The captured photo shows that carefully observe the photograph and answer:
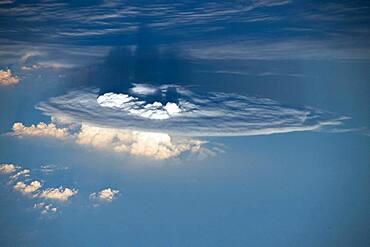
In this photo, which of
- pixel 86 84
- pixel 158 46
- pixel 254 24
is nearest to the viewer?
pixel 86 84

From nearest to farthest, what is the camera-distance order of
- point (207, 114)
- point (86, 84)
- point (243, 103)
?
point (207, 114), point (243, 103), point (86, 84)

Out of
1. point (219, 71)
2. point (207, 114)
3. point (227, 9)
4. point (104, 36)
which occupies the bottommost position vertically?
point (207, 114)

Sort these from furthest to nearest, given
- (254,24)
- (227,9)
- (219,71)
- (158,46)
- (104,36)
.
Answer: (227,9) < (254,24) < (104,36) < (158,46) < (219,71)

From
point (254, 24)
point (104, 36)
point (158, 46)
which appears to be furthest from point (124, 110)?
point (254, 24)

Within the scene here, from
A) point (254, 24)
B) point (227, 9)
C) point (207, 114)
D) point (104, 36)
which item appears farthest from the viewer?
point (227, 9)

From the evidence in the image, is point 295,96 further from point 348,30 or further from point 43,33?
point 43,33

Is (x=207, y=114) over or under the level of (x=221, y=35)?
under

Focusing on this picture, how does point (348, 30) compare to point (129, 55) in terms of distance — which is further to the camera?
point (348, 30)

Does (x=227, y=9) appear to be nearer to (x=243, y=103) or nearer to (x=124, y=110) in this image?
(x=243, y=103)

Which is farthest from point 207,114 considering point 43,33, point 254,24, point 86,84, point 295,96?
point 43,33
